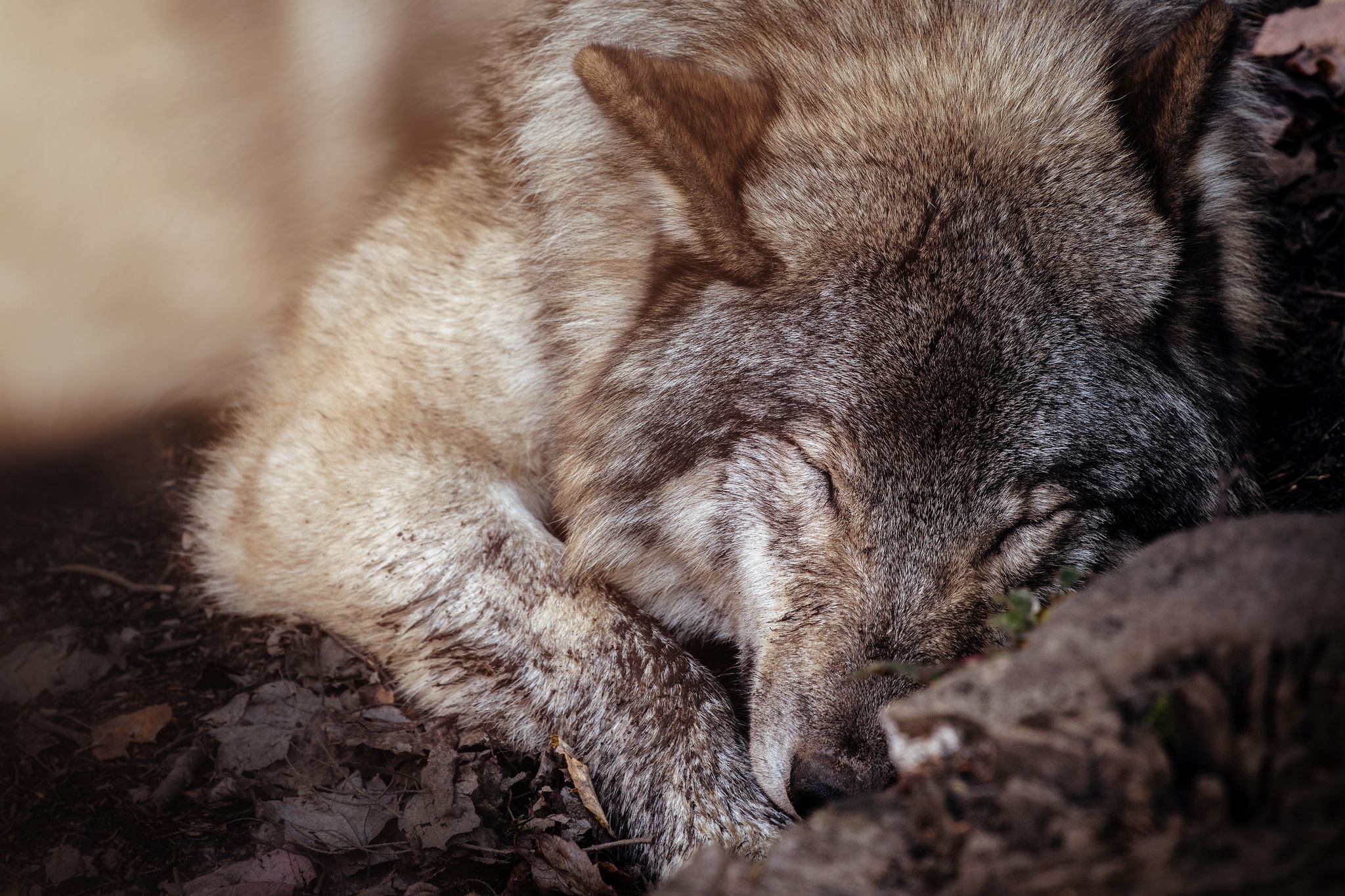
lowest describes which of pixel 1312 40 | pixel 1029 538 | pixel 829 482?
pixel 1029 538

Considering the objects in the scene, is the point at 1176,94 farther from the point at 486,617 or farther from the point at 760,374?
the point at 486,617

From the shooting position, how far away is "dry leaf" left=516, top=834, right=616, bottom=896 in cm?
218

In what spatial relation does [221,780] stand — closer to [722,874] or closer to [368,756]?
[368,756]

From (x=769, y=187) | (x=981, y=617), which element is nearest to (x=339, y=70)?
(x=769, y=187)

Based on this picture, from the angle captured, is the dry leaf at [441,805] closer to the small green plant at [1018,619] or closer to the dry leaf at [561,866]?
the dry leaf at [561,866]

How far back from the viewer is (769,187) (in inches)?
89.5

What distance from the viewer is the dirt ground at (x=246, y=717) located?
2240 millimetres

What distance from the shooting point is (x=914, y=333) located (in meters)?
2.07

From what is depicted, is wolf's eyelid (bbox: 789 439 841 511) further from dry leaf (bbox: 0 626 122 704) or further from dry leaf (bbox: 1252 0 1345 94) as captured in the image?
dry leaf (bbox: 1252 0 1345 94)

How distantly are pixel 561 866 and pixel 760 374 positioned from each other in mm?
1337

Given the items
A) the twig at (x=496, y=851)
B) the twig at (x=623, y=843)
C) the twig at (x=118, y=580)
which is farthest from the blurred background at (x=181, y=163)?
the twig at (x=623, y=843)

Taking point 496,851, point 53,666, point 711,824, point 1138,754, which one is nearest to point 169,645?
point 53,666

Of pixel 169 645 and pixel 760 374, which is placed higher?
pixel 760 374

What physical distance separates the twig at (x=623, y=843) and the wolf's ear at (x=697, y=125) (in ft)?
4.85
